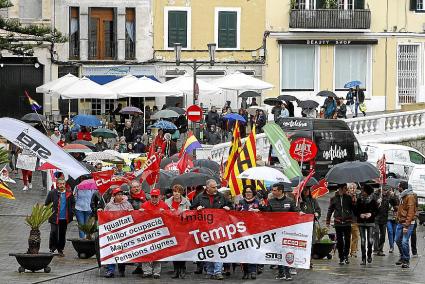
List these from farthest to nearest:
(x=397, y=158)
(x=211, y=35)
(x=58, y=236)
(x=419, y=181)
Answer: (x=211, y=35), (x=397, y=158), (x=419, y=181), (x=58, y=236)

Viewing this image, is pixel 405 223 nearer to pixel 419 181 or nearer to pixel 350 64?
pixel 419 181

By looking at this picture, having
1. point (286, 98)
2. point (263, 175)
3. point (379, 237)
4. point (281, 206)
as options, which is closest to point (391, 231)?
point (379, 237)

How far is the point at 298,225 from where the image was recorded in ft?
83.3

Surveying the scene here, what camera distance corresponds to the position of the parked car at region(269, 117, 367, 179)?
43000 mm

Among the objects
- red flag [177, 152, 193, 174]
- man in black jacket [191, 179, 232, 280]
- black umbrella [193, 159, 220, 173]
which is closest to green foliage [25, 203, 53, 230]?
man in black jacket [191, 179, 232, 280]

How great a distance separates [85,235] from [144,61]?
96.4ft

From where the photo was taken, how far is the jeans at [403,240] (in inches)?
1087

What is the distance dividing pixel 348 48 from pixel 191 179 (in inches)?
1257

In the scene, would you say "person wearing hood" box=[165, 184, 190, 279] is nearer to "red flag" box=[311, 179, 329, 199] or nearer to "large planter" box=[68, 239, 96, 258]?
"large planter" box=[68, 239, 96, 258]

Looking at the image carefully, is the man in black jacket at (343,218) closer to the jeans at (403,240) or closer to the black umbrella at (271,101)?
the jeans at (403,240)

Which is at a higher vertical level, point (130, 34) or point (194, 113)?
point (130, 34)

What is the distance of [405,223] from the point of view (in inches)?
1099

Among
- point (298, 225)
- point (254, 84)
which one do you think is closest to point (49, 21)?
point (254, 84)

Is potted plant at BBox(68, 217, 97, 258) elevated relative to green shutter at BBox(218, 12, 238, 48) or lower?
lower
